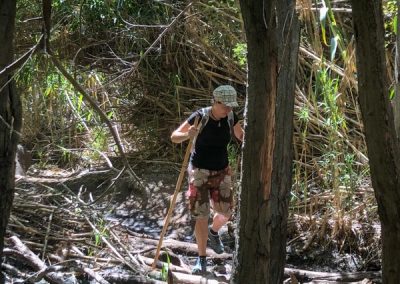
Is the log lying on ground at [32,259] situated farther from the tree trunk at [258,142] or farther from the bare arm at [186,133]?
the tree trunk at [258,142]

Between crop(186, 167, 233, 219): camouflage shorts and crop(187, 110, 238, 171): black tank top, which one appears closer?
crop(187, 110, 238, 171): black tank top

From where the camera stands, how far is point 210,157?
16.1ft

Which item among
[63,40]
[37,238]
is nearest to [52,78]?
[63,40]

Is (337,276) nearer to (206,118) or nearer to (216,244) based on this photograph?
(216,244)

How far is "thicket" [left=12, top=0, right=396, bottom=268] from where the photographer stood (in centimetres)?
559

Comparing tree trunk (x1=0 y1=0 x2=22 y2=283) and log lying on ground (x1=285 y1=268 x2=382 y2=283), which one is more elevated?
tree trunk (x1=0 y1=0 x2=22 y2=283)

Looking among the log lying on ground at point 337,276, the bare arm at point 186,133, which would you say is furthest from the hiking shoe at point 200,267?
the bare arm at point 186,133

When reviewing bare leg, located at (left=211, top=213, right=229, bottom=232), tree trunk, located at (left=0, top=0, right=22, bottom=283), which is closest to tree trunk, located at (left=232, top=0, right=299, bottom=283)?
tree trunk, located at (left=0, top=0, right=22, bottom=283)

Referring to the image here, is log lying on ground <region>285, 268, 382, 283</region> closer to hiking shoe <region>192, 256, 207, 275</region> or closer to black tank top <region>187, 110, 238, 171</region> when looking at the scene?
hiking shoe <region>192, 256, 207, 275</region>

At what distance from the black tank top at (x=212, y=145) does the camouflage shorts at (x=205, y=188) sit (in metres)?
0.06

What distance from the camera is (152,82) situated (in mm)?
7898

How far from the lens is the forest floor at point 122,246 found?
497cm

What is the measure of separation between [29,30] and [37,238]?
8.41ft

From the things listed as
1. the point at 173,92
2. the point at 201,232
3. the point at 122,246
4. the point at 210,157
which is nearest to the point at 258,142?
the point at 210,157
